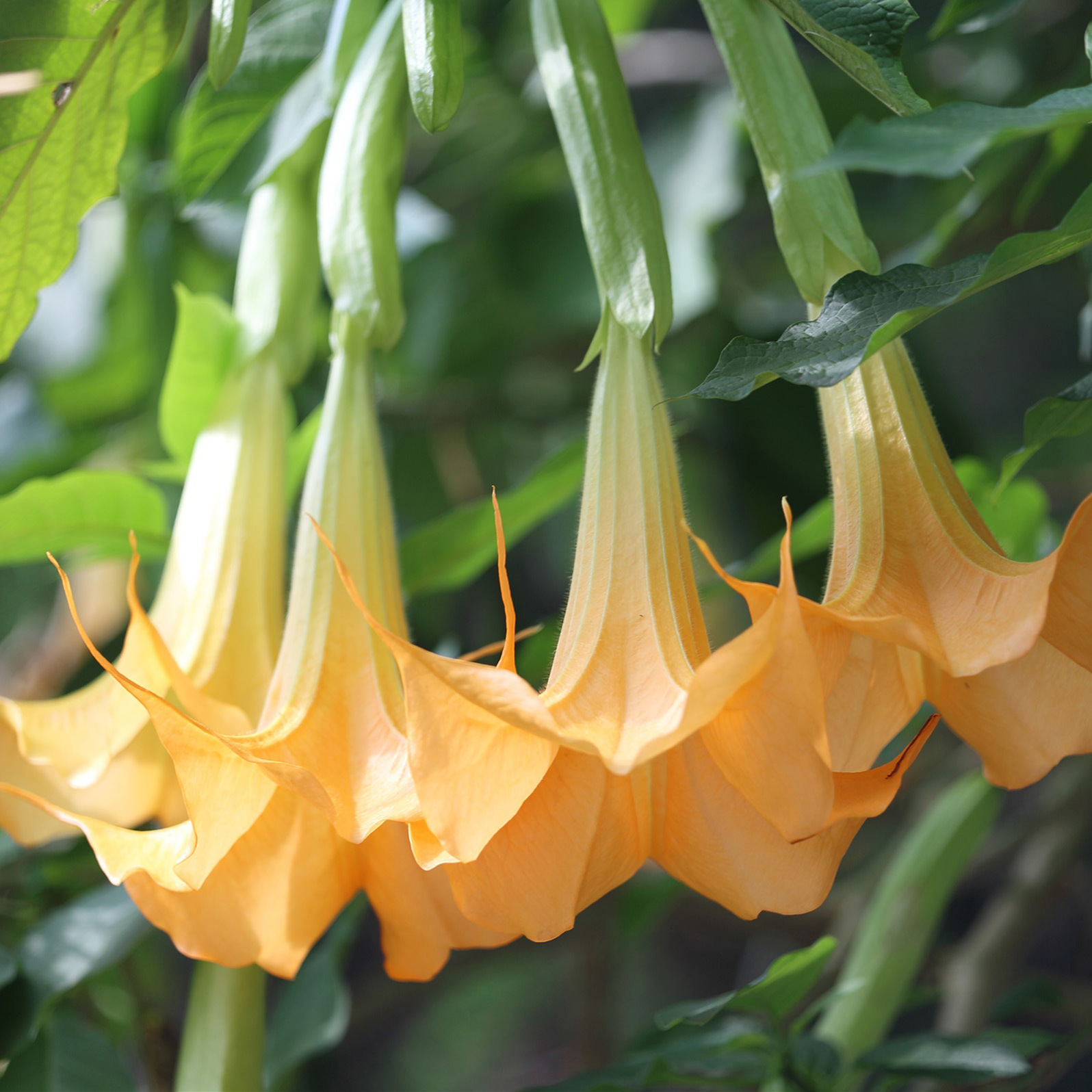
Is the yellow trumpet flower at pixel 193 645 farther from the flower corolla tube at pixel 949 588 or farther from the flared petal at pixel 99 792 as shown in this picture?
the flower corolla tube at pixel 949 588

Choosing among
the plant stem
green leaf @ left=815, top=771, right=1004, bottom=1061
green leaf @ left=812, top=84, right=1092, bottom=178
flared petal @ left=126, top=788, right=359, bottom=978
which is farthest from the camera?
green leaf @ left=815, top=771, right=1004, bottom=1061

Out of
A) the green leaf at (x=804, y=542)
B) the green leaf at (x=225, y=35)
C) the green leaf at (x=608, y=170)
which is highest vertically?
the green leaf at (x=225, y=35)

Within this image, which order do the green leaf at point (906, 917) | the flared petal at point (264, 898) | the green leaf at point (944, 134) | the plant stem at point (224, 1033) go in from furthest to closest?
the green leaf at point (906, 917) < the plant stem at point (224, 1033) < the flared petal at point (264, 898) < the green leaf at point (944, 134)

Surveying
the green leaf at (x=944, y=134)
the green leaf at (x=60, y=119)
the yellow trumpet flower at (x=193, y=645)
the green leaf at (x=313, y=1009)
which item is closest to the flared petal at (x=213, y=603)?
the yellow trumpet flower at (x=193, y=645)

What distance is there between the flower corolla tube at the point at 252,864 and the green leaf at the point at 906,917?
0.30m

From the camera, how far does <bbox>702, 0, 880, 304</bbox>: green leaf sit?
39 centimetres

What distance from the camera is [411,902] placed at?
0.36 m

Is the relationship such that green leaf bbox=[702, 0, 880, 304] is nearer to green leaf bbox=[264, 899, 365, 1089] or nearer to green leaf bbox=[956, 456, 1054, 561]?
green leaf bbox=[956, 456, 1054, 561]

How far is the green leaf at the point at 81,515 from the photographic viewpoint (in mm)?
531

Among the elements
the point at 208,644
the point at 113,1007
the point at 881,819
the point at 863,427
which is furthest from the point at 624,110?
the point at 881,819

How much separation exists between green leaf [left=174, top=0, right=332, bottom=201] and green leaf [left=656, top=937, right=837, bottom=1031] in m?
0.51

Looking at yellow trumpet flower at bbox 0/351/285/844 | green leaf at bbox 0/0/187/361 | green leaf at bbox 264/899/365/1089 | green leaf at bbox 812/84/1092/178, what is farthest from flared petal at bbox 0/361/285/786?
green leaf at bbox 812/84/1092/178

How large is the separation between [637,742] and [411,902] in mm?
130

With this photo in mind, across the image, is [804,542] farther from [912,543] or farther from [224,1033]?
[224,1033]
